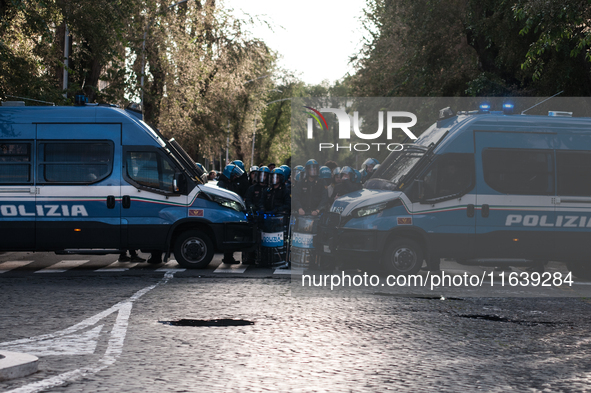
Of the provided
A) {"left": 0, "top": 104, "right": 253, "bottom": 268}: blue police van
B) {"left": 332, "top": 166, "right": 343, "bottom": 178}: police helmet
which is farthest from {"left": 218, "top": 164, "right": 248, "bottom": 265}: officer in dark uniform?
{"left": 0, "top": 104, "right": 253, "bottom": 268}: blue police van

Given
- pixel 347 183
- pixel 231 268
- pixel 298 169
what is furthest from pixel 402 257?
pixel 298 169

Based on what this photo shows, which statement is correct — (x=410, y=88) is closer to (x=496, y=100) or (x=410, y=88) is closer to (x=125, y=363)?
(x=496, y=100)

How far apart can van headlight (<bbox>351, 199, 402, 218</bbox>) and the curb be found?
730cm

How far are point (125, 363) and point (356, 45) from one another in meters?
30.7

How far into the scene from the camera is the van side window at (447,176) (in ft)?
42.1

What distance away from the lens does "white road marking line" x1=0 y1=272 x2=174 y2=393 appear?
5.71 m

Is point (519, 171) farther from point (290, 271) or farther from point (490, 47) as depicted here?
point (490, 47)

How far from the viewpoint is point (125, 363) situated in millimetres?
6438

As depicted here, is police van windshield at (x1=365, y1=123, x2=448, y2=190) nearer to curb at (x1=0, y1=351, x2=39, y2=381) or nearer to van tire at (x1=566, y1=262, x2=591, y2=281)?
van tire at (x1=566, y1=262, x2=591, y2=281)

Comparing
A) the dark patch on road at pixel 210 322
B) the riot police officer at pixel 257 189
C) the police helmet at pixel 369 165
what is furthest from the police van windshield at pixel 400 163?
the dark patch on road at pixel 210 322

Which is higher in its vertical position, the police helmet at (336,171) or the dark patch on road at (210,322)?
the police helmet at (336,171)

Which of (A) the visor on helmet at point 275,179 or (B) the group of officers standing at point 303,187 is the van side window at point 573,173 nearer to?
(B) the group of officers standing at point 303,187

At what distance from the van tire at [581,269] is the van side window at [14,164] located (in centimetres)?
986

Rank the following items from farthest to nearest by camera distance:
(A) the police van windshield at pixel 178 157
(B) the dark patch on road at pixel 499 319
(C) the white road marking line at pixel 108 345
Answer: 1. (A) the police van windshield at pixel 178 157
2. (B) the dark patch on road at pixel 499 319
3. (C) the white road marking line at pixel 108 345
